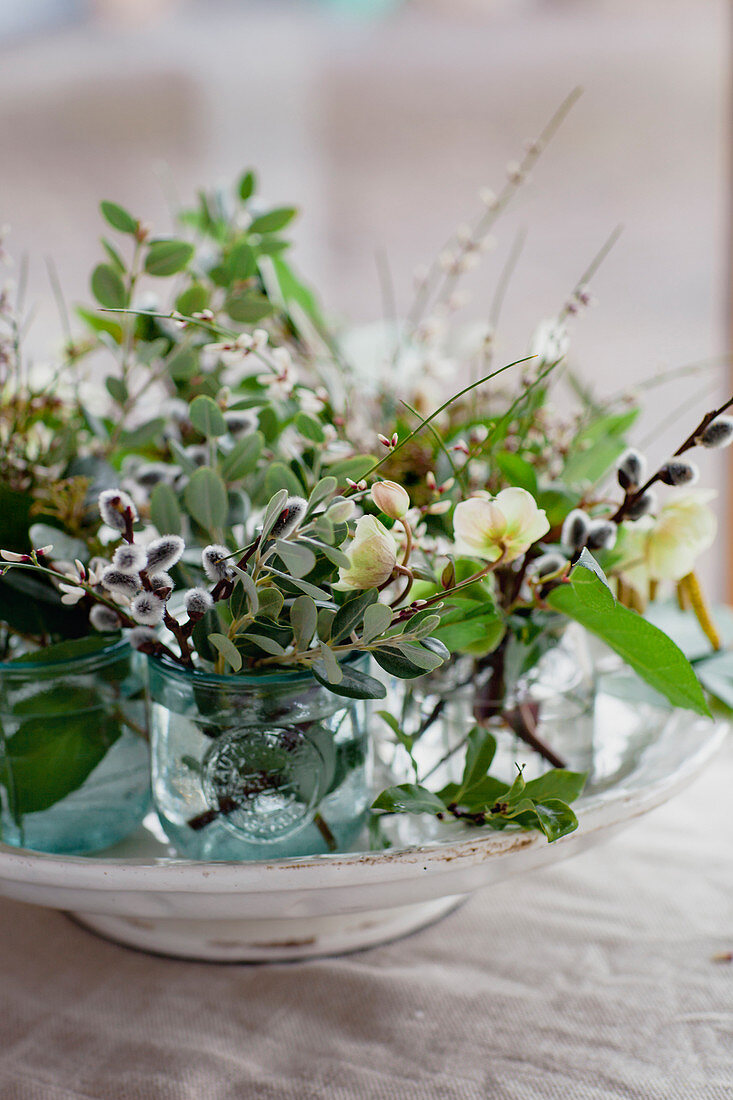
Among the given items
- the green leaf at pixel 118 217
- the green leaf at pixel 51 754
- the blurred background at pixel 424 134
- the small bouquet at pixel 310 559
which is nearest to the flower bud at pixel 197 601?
the small bouquet at pixel 310 559

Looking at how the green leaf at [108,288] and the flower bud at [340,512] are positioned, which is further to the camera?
the green leaf at [108,288]

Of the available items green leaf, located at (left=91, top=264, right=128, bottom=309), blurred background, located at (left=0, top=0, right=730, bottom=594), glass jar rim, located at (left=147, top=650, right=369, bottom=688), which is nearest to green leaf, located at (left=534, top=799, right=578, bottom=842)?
glass jar rim, located at (left=147, top=650, right=369, bottom=688)

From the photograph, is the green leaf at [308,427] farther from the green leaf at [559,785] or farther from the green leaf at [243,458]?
the green leaf at [559,785]

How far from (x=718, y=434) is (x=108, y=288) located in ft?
0.96

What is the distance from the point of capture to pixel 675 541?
0.42 m

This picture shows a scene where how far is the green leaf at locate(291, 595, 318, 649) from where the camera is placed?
321 mm

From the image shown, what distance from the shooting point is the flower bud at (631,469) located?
376 mm

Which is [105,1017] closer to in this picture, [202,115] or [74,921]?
[74,921]

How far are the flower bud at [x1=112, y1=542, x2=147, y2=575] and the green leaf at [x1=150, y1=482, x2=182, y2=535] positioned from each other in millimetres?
62

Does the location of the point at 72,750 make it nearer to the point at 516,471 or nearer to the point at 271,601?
the point at 271,601

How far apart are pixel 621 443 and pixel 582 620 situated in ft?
0.39

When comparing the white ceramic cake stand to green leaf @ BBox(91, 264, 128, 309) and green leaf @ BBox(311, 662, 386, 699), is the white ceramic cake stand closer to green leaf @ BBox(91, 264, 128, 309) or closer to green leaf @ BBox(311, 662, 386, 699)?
green leaf @ BBox(311, 662, 386, 699)

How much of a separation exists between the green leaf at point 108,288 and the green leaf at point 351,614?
209mm

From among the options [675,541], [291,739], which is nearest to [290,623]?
[291,739]
